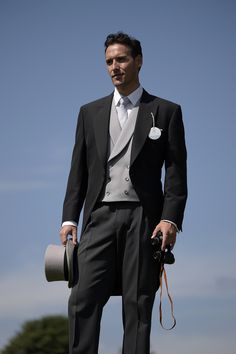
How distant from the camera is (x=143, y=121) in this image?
5.53 metres

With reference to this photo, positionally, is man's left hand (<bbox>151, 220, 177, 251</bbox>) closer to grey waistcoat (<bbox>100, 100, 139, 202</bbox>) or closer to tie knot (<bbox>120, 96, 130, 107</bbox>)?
grey waistcoat (<bbox>100, 100, 139, 202</bbox>)

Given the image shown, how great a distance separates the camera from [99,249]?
17.1 feet

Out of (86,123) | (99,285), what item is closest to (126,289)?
(99,285)

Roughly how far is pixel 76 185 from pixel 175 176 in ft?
2.37

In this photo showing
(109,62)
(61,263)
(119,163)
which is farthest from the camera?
(109,62)

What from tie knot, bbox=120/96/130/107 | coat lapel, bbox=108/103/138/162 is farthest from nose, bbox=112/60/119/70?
coat lapel, bbox=108/103/138/162

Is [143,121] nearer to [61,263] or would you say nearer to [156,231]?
[156,231]

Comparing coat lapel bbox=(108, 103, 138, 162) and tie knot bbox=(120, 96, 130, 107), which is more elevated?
tie knot bbox=(120, 96, 130, 107)

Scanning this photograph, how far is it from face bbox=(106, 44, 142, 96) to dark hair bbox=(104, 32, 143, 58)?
32 millimetres

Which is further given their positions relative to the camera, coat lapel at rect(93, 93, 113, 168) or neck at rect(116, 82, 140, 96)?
neck at rect(116, 82, 140, 96)

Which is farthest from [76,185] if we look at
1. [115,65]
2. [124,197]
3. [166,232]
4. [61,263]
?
[115,65]

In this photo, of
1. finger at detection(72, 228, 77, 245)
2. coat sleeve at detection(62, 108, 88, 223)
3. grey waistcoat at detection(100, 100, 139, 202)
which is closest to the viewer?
grey waistcoat at detection(100, 100, 139, 202)

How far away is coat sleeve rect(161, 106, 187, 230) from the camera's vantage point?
5355mm

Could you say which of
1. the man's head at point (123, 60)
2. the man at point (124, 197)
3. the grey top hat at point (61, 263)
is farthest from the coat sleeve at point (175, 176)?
the grey top hat at point (61, 263)
